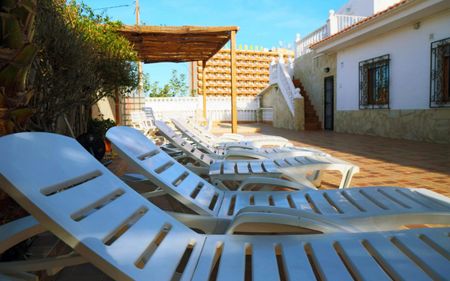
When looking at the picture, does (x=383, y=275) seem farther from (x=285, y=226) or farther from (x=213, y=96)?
(x=213, y=96)

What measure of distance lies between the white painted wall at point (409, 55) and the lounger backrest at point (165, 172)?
8395 millimetres

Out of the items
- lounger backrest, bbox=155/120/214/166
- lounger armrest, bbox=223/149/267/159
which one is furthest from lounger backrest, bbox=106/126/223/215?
lounger armrest, bbox=223/149/267/159

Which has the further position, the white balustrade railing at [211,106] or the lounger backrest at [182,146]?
the white balustrade railing at [211,106]

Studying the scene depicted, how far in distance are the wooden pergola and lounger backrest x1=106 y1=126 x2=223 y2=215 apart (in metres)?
7.06

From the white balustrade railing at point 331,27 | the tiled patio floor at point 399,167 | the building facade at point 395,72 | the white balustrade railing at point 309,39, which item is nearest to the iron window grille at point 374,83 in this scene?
the building facade at point 395,72

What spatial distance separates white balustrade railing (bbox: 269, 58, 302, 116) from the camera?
14172mm

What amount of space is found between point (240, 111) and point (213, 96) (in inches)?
82.0

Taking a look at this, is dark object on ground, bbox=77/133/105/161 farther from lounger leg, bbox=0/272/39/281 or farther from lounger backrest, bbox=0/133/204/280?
lounger leg, bbox=0/272/39/281

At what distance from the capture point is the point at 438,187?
3.83 m

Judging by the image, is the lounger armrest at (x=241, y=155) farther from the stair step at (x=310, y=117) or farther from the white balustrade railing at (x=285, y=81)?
the stair step at (x=310, y=117)

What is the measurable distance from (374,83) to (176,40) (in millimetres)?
6567

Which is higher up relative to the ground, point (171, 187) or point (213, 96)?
point (213, 96)

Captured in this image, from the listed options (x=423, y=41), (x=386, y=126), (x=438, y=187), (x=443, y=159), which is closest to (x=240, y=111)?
(x=386, y=126)

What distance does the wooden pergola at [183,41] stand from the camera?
8.95 metres
